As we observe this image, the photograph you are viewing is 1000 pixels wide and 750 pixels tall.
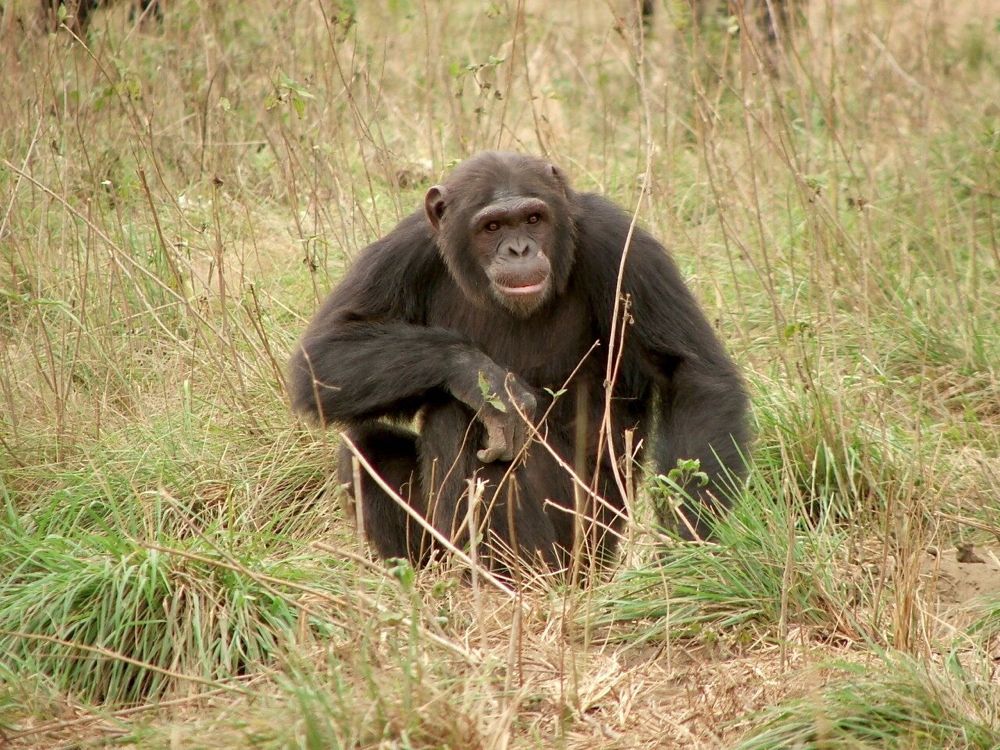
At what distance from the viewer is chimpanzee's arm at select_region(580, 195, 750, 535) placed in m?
5.79

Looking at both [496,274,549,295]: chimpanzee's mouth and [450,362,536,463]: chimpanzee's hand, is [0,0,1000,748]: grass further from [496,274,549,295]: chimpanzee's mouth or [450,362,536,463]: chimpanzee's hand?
[496,274,549,295]: chimpanzee's mouth

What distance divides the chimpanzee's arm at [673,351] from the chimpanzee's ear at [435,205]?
2.11 feet

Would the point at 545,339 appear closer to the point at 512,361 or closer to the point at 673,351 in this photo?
the point at 512,361

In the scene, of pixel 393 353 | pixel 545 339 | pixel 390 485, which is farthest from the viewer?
→ pixel 390 485

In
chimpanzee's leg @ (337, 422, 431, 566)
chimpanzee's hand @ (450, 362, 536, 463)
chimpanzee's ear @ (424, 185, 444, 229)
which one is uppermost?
chimpanzee's ear @ (424, 185, 444, 229)

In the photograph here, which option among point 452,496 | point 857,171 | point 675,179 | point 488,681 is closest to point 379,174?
point 675,179

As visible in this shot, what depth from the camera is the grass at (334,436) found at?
162 inches

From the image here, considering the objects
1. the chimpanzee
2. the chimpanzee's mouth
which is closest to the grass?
the chimpanzee

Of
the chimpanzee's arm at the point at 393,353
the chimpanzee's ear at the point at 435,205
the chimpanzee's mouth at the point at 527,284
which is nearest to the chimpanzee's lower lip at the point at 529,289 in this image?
the chimpanzee's mouth at the point at 527,284

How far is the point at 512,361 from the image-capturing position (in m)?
6.27

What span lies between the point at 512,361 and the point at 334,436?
1.15 m

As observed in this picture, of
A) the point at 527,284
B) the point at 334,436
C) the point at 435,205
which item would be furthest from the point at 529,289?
the point at 334,436

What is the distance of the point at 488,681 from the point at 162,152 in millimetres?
6359

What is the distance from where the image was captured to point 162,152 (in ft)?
30.8
